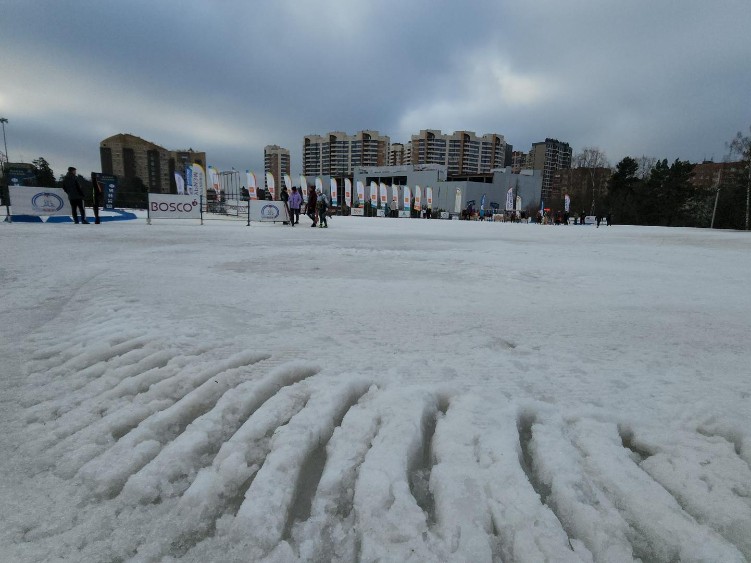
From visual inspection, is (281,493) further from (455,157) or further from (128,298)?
(455,157)

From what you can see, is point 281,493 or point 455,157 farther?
point 455,157

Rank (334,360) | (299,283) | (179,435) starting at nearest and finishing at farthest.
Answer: (179,435), (334,360), (299,283)

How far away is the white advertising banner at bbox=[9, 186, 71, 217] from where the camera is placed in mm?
13516

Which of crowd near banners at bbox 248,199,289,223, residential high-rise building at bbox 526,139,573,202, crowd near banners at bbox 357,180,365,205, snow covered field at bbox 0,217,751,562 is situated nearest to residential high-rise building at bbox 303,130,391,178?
residential high-rise building at bbox 526,139,573,202

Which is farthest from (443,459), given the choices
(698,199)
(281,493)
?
(698,199)

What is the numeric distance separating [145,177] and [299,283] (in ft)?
304

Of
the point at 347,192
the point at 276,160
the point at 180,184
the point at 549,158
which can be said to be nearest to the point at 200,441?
the point at 180,184

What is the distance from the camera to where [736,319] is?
12.0 ft

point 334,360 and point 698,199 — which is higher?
point 698,199

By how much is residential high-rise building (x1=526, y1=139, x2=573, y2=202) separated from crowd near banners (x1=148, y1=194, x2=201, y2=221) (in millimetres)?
102949

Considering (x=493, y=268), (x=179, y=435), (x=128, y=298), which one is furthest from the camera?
(x=493, y=268)

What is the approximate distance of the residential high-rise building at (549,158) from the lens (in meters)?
106

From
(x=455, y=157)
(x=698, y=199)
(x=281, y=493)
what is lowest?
(x=281, y=493)

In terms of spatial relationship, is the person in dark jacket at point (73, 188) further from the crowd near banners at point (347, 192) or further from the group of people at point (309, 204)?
A: the crowd near banners at point (347, 192)
